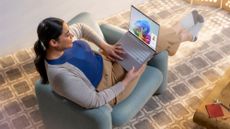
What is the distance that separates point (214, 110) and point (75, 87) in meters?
0.91

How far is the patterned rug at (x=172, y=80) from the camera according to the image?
2975 millimetres

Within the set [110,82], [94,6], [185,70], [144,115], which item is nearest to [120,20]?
[94,6]

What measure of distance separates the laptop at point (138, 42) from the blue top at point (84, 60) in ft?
0.63

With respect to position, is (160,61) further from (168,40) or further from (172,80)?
(172,80)

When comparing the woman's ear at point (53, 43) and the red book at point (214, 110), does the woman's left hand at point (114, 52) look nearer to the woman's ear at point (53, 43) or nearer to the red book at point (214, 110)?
the woman's ear at point (53, 43)

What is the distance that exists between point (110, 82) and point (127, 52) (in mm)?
224

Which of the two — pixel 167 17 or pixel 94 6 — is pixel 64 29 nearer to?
pixel 94 6

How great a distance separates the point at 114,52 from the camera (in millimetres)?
2648

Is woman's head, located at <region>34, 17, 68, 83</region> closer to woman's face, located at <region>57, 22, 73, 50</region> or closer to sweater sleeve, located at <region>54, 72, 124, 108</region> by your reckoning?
woman's face, located at <region>57, 22, 73, 50</region>

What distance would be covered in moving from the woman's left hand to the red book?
628mm

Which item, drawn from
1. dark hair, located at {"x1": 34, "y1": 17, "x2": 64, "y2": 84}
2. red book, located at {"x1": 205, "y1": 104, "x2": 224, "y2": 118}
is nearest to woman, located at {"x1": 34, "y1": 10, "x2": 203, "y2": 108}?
dark hair, located at {"x1": 34, "y1": 17, "x2": 64, "y2": 84}

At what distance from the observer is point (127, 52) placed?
263 centimetres

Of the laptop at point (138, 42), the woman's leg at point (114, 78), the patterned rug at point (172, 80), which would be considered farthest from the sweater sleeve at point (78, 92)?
the patterned rug at point (172, 80)

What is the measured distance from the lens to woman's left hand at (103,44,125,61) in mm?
2639
